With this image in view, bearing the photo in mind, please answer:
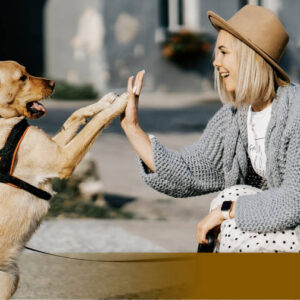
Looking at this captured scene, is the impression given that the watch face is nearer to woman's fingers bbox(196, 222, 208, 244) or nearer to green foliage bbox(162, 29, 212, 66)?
woman's fingers bbox(196, 222, 208, 244)

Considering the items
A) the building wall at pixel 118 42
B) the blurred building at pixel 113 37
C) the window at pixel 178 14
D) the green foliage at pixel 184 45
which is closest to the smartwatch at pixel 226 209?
the building wall at pixel 118 42

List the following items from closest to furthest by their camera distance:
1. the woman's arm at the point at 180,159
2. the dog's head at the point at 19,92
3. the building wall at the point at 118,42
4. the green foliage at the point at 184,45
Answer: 1. the dog's head at the point at 19,92
2. the woman's arm at the point at 180,159
3. the building wall at the point at 118,42
4. the green foliage at the point at 184,45

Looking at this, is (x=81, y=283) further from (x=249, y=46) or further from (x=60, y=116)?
(x=60, y=116)

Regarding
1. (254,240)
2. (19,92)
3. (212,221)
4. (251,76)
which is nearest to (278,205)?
(254,240)

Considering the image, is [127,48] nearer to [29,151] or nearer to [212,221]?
[29,151]

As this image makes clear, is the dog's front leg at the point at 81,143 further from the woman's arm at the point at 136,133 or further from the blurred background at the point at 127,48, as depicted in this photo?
the blurred background at the point at 127,48

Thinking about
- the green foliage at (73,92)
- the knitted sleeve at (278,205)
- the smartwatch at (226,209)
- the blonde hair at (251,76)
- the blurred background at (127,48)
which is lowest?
the green foliage at (73,92)

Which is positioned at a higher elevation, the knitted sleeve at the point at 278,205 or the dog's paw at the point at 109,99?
the dog's paw at the point at 109,99

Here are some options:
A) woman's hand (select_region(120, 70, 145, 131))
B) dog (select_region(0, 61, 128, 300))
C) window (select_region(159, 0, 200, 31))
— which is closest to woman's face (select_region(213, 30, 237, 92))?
woman's hand (select_region(120, 70, 145, 131))

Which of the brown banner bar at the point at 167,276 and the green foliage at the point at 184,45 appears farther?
the green foliage at the point at 184,45

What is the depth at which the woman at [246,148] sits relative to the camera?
3.03m

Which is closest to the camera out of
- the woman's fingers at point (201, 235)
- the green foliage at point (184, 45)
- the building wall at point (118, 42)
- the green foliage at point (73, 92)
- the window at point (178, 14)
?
the woman's fingers at point (201, 235)

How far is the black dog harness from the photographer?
3.05 metres

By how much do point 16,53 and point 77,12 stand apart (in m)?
2.27
